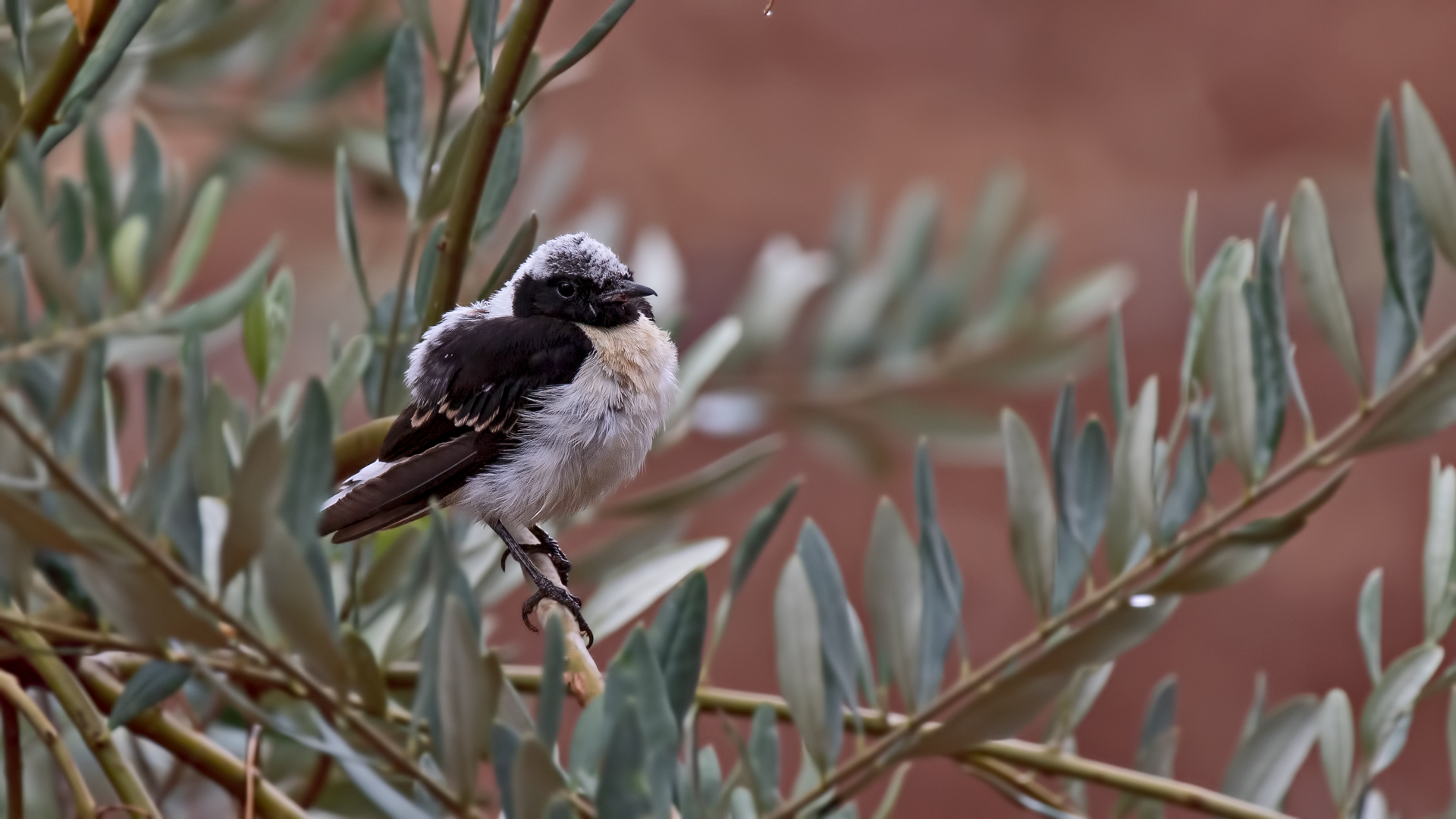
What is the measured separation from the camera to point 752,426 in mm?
1825

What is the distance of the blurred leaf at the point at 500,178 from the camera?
83 cm

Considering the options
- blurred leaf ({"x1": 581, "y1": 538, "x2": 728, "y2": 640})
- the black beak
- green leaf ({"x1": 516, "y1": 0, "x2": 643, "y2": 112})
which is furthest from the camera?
the black beak

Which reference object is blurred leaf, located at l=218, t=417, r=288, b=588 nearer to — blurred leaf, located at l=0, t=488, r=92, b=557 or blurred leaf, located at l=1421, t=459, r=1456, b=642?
blurred leaf, located at l=0, t=488, r=92, b=557

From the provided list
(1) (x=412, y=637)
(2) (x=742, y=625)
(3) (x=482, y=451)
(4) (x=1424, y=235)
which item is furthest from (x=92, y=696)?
(2) (x=742, y=625)

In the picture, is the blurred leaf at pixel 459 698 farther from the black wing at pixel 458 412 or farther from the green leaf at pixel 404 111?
the green leaf at pixel 404 111

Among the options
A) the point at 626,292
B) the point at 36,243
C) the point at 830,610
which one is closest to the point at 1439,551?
the point at 830,610

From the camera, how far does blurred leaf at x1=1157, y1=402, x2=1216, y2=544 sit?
2.46 feet

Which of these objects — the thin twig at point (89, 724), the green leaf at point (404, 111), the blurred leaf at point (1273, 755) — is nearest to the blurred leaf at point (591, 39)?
the green leaf at point (404, 111)

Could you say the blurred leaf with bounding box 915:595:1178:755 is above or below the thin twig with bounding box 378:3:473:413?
below

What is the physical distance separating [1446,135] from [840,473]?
2045mm

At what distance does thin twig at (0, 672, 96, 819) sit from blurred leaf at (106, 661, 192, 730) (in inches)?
3.3

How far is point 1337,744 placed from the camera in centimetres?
90

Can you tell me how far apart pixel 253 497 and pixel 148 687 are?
22 cm

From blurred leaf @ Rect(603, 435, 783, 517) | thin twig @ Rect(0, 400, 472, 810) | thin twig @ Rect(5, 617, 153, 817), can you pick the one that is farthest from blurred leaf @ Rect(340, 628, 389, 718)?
blurred leaf @ Rect(603, 435, 783, 517)
